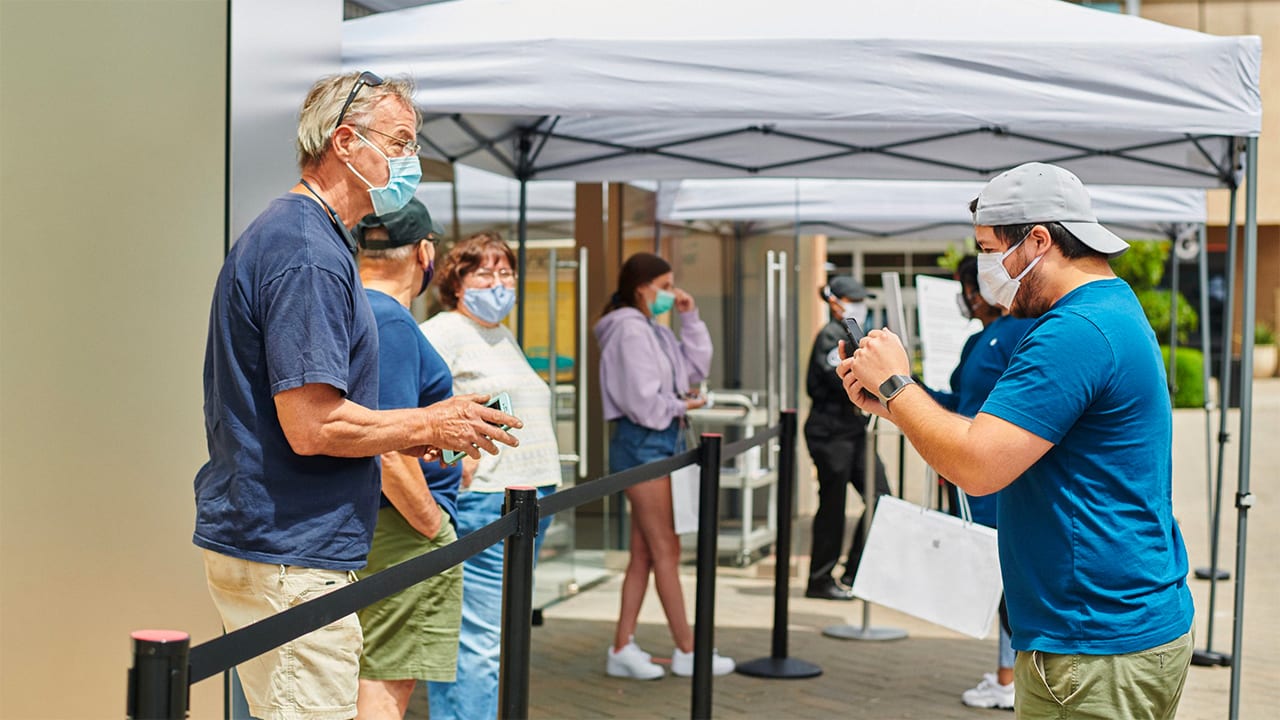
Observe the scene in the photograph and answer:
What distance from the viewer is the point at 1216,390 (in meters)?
26.6

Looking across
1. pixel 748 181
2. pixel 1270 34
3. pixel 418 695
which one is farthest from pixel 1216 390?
pixel 418 695

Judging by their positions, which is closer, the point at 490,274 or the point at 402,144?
the point at 402,144

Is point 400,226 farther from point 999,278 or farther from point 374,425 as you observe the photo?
point 999,278

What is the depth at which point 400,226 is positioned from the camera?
3551 millimetres

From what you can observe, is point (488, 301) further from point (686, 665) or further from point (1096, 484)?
point (686, 665)

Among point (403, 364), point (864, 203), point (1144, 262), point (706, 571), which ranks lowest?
point (706, 571)

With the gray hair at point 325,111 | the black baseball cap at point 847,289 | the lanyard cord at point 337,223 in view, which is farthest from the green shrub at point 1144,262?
the lanyard cord at point 337,223

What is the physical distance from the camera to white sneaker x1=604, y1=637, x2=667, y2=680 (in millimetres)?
6059

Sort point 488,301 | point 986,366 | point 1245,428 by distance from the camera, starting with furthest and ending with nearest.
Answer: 1. point 986,366
2. point 1245,428
3. point 488,301

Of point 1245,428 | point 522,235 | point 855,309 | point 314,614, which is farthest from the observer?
point 855,309

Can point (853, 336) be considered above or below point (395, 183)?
below

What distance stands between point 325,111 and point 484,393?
1.71 metres

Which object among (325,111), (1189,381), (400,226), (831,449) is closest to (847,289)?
(831,449)

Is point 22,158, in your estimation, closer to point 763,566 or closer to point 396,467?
point 396,467
